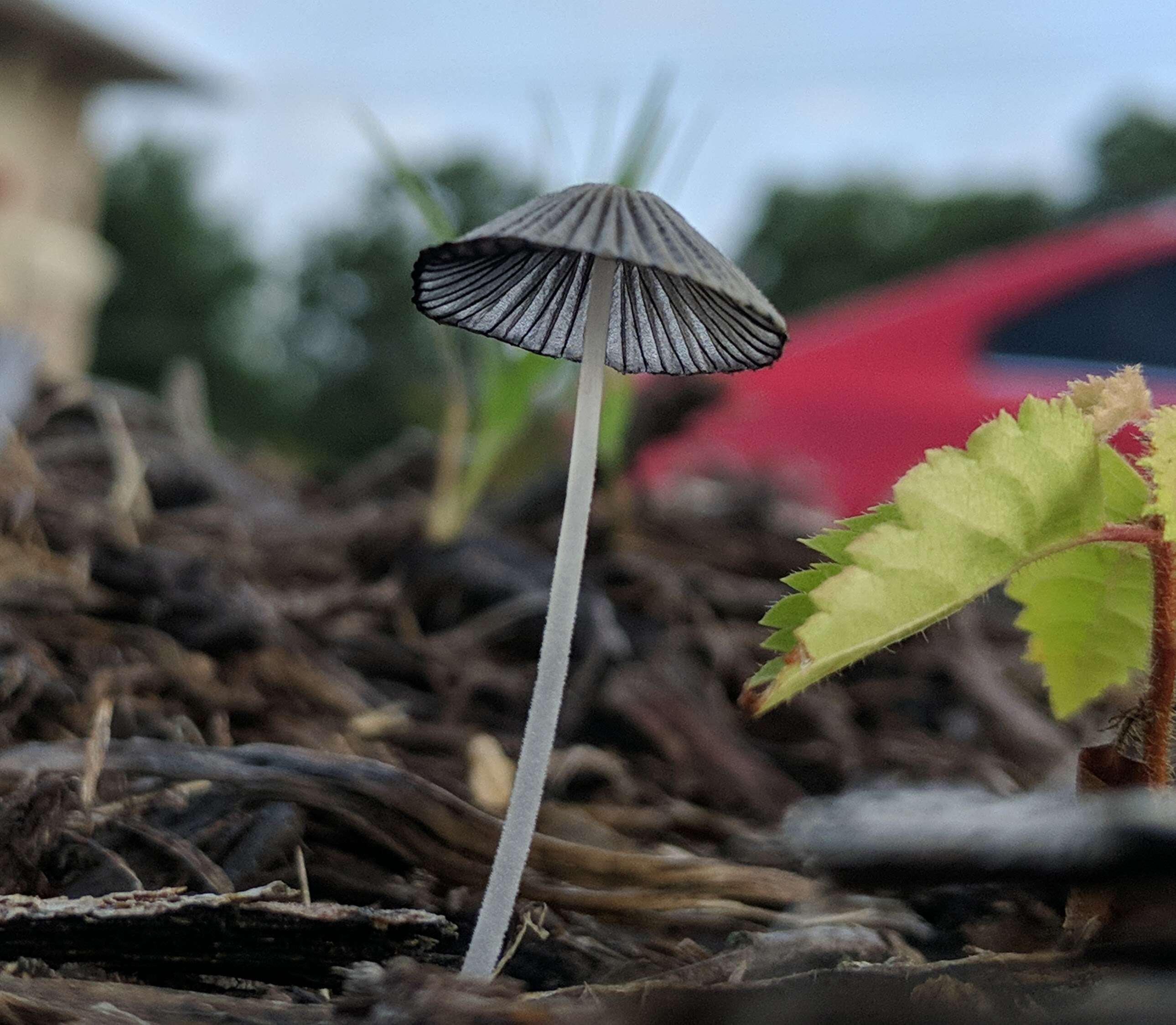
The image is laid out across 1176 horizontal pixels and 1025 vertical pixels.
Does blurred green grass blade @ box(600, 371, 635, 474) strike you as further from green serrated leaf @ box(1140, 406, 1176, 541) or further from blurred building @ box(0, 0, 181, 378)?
blurred building @ box(0, 0, 181, 378)

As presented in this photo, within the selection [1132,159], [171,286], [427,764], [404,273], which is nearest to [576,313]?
[427,764]

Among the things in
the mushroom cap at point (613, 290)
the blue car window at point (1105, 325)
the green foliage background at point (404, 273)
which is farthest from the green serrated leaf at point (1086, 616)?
the green foliage background at point (404, 273)

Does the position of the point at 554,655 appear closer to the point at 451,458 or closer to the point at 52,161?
the point at 451,458

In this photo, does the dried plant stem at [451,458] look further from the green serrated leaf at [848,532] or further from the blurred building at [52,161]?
the blurred building at [52,161]

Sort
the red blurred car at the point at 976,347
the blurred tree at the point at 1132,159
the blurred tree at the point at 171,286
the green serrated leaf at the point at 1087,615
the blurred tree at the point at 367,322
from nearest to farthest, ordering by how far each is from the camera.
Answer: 1. the green serrated leaf at the point at 1087,615
2. the red blurred car at the point at 976,347
3. the blurred tree at the point at 171,286
4. the blurred tree at the point at 1132,159
5. the blurred tree at the point at 367,322

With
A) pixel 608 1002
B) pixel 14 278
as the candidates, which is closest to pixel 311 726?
pixel 608 1002

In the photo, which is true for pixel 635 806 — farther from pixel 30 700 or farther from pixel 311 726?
pixel 30 700

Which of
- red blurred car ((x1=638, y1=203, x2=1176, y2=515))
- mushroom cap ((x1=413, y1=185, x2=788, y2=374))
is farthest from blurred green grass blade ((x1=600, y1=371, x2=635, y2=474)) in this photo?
red blurred car ((x1=638, y1=203, x2=1176, y2=515))

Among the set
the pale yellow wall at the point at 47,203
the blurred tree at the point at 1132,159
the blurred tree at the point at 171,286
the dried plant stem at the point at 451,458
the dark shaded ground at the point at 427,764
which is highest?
the blurred tree at the point at 1132,159
